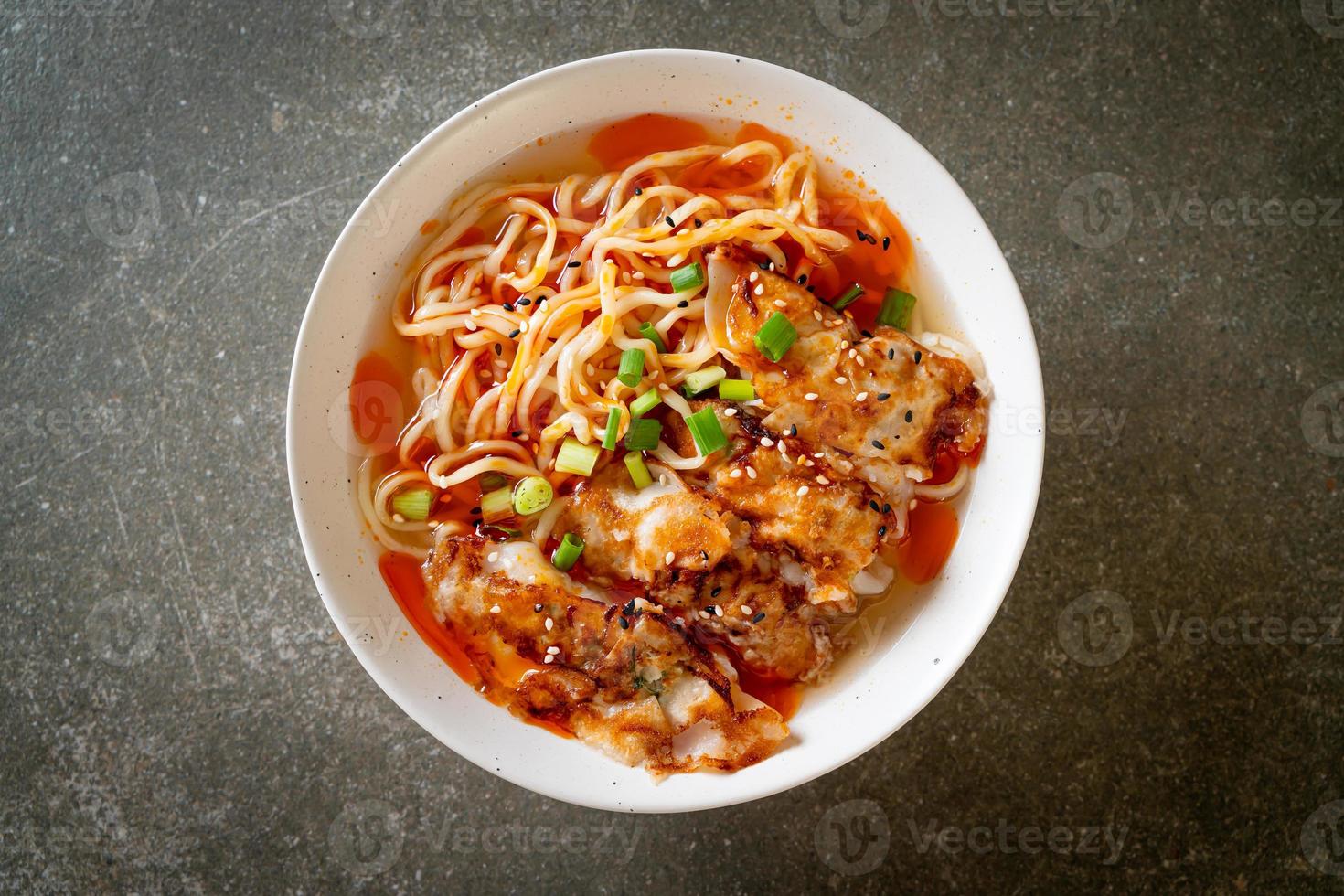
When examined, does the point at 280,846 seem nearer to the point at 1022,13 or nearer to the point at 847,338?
the point at 847,338

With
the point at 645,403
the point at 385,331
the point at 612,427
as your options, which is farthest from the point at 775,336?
the point at 385,331

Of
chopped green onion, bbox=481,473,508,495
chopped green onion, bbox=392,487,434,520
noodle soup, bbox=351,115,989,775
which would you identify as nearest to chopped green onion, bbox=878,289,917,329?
noodle soup, bbox=351,115,989,775

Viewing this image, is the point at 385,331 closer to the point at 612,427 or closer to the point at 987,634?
the point at 612,427

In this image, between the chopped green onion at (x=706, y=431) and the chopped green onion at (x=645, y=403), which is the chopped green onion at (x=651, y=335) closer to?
the chopped green onion at (x=645, y=403)

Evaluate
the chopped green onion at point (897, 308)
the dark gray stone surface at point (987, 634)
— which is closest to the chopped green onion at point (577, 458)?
the chopped green onion at point (897, 308)

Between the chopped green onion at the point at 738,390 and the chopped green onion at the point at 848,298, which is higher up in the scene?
the chopped green onion at the point at 848,298
